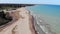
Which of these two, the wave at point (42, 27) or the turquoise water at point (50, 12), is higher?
the turquoise water at point (50, 12)

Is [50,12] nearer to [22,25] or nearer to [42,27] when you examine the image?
[42,27]

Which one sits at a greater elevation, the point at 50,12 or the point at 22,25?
the point at 50,12

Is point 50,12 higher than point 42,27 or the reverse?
higher

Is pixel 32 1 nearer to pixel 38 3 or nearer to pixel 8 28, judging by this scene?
pixel 38 3

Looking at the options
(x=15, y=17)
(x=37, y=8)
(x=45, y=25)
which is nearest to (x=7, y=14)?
(x=15, y=17)

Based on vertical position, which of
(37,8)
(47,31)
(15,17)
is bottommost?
(47,31)

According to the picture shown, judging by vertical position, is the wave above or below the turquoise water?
below

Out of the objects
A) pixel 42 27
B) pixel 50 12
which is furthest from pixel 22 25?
pixel 50 12

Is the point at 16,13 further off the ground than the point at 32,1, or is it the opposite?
the point at 32,1
